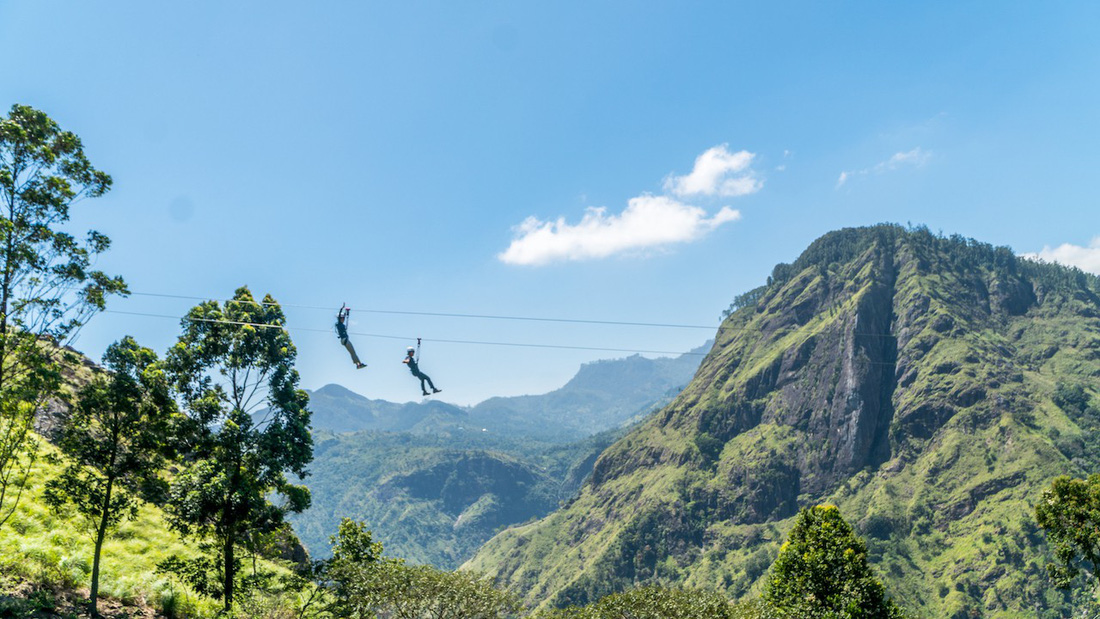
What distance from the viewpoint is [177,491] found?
25344 mm

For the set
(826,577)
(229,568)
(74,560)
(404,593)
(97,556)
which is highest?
(97,556)

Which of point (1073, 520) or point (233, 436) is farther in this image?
point (1073, 520)

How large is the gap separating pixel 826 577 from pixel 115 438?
133 feet

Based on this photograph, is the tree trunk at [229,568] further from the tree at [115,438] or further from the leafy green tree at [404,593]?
the leafy green tree at [404,593]

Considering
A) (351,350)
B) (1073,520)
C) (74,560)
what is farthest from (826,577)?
(74,560)

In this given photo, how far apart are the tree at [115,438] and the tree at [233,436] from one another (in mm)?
1211

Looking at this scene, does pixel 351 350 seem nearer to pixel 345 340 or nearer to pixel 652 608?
pixel 345 340

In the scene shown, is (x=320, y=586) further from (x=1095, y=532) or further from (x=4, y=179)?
(x=1095, y=532)

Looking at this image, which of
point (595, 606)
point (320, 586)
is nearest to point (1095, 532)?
point (595, 606)

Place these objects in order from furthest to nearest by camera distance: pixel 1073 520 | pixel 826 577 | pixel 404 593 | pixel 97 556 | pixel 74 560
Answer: pixel 826 577 < pixel 1073 520 < pixel 404 593 < pixel 74 560 < pixel 97 556

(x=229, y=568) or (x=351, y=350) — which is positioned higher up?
(x=351, y=350)

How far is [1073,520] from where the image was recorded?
112ft

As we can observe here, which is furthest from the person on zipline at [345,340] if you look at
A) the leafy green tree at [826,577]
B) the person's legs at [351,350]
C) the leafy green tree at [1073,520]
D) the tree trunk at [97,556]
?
the leafy green tree at [1073,520]

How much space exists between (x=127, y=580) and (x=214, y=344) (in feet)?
40.1
